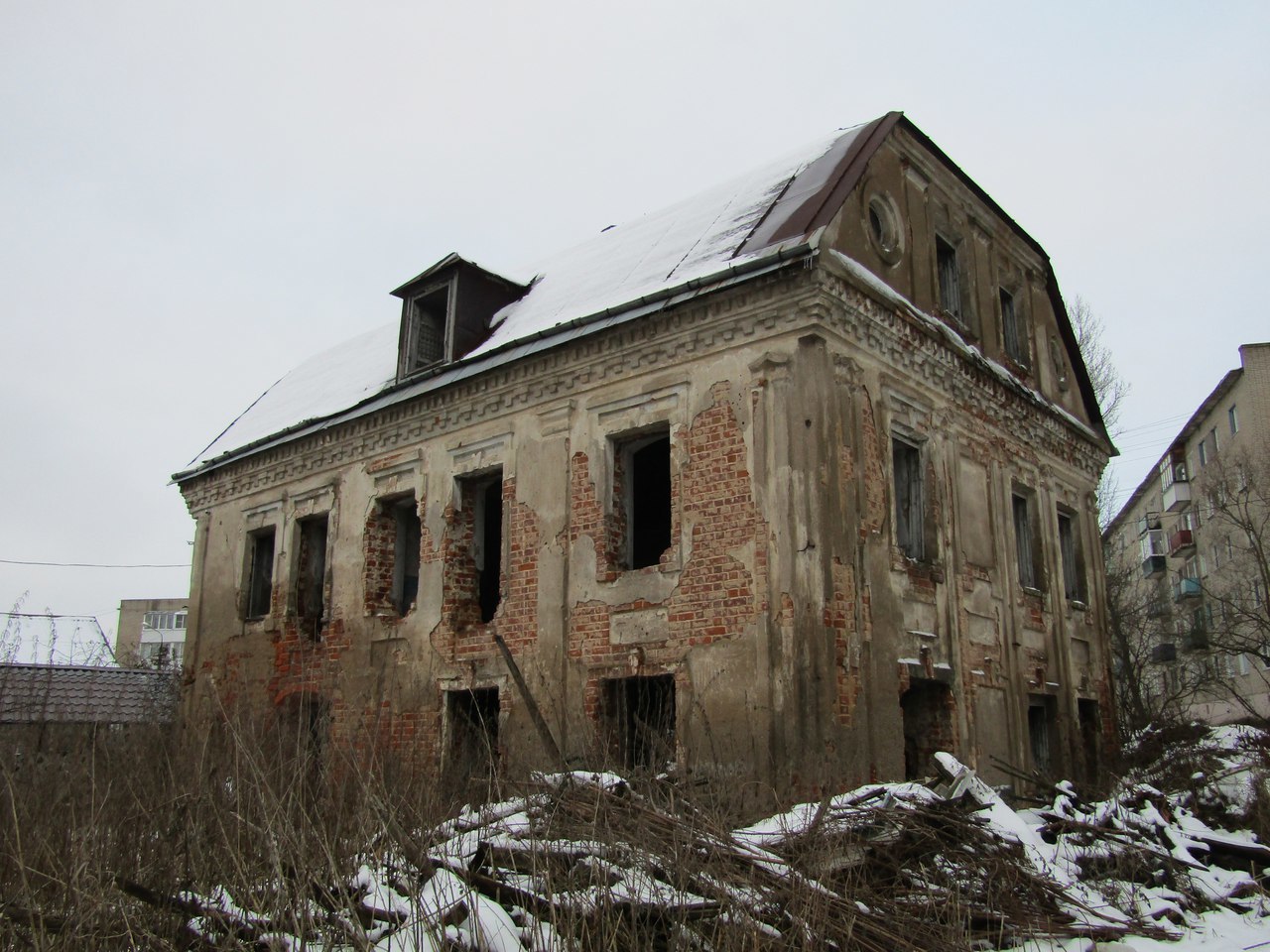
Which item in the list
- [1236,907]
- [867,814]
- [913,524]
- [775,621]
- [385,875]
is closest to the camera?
[385,875]

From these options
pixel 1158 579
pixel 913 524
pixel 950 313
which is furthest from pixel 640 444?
pixel 1158 579

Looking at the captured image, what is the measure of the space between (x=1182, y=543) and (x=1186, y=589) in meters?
2.69

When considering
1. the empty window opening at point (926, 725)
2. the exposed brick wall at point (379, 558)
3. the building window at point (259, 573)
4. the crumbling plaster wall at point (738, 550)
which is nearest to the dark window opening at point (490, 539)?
the crumbling plaster wall at point (738, 550)

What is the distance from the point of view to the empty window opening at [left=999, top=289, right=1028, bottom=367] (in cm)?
1516

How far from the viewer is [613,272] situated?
13.3m

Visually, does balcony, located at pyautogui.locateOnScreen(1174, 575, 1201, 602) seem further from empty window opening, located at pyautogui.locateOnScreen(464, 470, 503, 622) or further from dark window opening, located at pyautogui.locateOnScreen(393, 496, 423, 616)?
dark window opening, located at pyautogui.locateOnScreen(393, 496, 423, 616)

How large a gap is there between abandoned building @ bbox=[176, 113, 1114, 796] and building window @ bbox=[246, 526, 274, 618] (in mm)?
129

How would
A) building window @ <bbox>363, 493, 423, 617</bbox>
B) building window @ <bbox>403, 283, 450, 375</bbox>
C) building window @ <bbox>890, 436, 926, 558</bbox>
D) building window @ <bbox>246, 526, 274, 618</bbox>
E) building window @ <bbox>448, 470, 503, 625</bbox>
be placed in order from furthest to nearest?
1. building window @ <bbox>246, 526, 274, 618</bbox>
2. building window @ <bbox>403, 283, 450, 375</bbox>
3. building window @ <bbox>363, 493, 423, 617</bbox>
4. building window @ <bbox>448, 470, 503, 625</bbox>
5. building window @ <bbox>890, 436, 926, 558</bbox>

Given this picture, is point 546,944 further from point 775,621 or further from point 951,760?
point 775,621

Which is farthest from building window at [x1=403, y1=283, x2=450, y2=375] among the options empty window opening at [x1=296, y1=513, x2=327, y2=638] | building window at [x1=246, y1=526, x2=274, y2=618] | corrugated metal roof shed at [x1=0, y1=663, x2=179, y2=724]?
corrugated metal roof shed at [x1=0, y1=663, x2=179, y2=724]

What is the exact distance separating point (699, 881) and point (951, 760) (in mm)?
3190

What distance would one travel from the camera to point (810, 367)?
33.9 ft

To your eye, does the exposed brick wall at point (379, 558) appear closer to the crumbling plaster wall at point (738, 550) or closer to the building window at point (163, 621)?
the crumbling plaster wall at point (738, 550)

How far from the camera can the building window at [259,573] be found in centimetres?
1670
